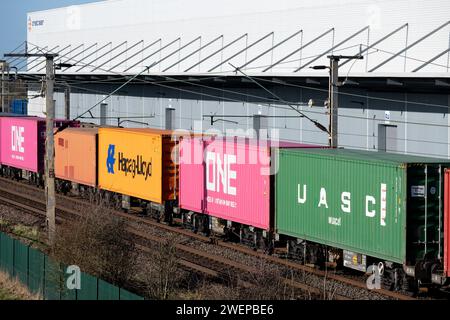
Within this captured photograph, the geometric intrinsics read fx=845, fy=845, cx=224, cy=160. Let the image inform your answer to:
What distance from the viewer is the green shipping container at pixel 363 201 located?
19906 millimetres

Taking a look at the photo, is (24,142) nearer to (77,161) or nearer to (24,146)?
(24,146)

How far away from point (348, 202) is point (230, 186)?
20.0 ft

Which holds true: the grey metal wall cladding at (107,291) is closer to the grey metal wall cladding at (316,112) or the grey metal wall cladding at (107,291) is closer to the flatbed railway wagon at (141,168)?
the flatbed railway wagon at (141,168)

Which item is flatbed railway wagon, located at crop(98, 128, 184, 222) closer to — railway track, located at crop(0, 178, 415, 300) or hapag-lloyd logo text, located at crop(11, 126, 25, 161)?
railway track, located at crop(0, 178, 415, 300)

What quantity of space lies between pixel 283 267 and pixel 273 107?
2106 cm

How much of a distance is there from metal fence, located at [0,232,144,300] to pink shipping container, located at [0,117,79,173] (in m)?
18.3

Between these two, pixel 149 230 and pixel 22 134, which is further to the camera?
pixel 22 134

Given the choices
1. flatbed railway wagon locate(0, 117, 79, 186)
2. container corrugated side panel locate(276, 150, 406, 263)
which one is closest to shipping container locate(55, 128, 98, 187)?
flatbed railway wagon locate(0, 117, 79, 186)

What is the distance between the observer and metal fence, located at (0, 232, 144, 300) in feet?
57.0

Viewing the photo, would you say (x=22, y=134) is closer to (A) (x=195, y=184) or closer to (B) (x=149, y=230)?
(B) (x=149, y=230)

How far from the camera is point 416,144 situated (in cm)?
3566

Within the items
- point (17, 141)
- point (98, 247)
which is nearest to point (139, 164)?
point (98, 247)

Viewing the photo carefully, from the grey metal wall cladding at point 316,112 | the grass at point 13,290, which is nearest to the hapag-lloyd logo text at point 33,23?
the grey metal wall cladding at point 316,112

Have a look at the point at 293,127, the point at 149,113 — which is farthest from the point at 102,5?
the point at 293,127
